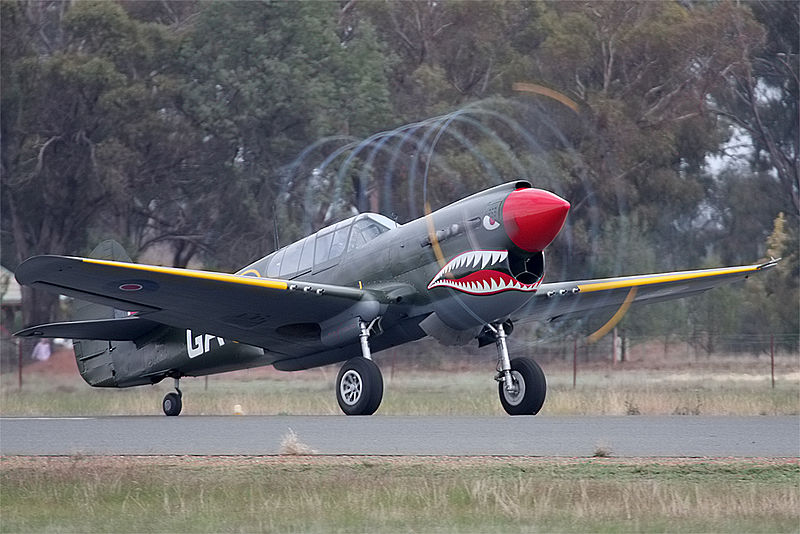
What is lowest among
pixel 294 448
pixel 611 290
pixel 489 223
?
pixel 294 448

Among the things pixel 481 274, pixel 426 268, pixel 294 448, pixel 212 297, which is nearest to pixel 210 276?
pixel 212 297

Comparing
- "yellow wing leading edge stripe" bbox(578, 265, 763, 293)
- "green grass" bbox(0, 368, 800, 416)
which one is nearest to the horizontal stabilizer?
"green grass" bbox(0, 368, 800, 416)

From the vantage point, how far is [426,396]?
24.6 metres

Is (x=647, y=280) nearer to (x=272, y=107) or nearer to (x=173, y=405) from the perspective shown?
(x=173, y=405)

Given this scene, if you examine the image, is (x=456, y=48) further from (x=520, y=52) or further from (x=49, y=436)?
(x=49, y=436)

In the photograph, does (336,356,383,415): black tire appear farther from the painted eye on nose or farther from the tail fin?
the tail fin

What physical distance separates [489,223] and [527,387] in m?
2.17

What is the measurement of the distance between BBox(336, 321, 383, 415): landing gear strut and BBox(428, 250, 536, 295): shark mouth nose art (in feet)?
4.47

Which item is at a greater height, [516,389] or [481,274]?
[481,274]

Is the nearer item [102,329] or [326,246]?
[326,246]

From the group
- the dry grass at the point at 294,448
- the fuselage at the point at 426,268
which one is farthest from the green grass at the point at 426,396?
the dry grass at the point at 294,448

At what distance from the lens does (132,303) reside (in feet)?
47.8

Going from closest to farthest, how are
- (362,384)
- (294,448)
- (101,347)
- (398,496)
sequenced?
(398,496), (294,448), (362,384), (101,347)

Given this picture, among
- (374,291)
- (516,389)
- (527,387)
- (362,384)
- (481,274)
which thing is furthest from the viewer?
(374,291)
